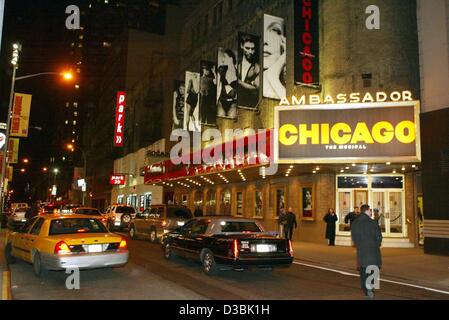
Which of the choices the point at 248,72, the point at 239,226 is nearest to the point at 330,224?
the point at 248,72

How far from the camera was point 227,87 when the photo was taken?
26.1m

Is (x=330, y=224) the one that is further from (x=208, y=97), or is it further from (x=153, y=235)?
(x=208, y=97)

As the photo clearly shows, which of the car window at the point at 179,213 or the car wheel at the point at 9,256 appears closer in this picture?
the car wheel at the point at 9,256

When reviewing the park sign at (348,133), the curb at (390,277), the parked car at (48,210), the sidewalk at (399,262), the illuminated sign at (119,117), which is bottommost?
the curb at (390,277)

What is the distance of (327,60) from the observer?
2164 centimetres

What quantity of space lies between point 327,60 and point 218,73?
310 inches

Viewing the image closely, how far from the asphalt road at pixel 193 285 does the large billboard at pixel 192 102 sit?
18.7 meters

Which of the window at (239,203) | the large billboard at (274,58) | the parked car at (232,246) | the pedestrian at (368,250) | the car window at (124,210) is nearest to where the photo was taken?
the pedestrian at (368,250)

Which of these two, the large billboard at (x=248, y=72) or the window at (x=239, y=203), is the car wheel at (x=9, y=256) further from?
the window at (x=239, y=203)

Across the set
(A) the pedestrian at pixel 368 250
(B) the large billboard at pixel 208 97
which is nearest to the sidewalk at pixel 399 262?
(A) the pedestrian at pixel 368 250

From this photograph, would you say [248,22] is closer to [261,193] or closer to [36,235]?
[261,193]

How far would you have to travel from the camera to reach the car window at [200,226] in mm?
11877

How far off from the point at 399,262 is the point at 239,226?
20.7 feet
